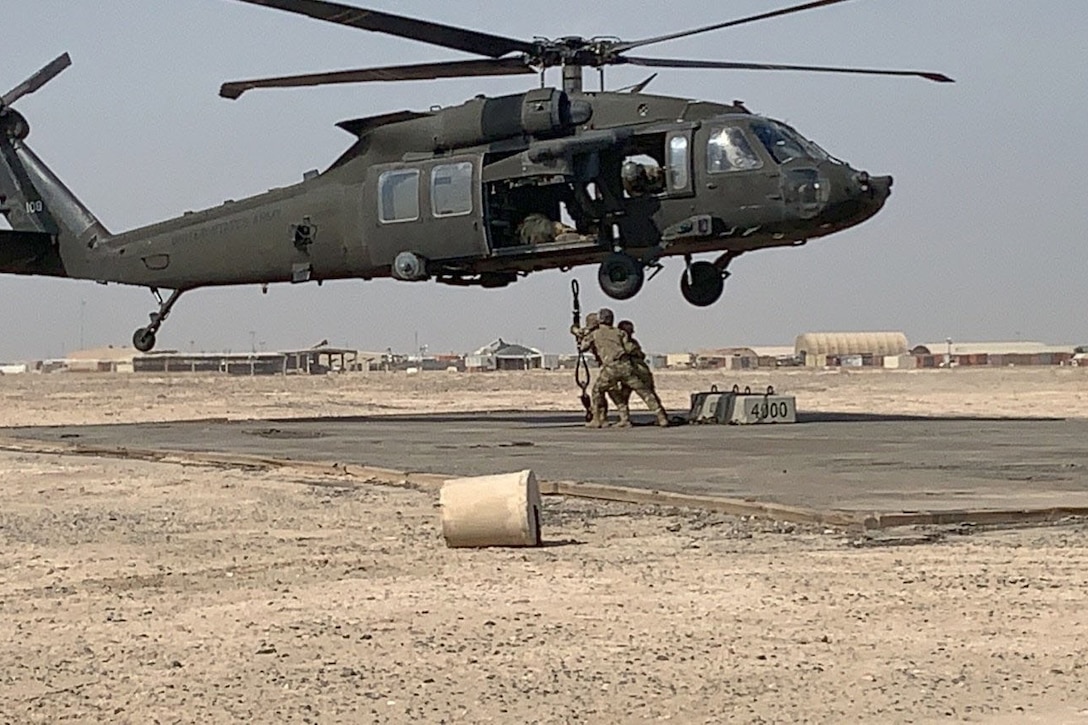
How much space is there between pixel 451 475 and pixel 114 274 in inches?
542

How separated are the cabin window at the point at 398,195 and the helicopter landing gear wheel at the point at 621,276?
2.74m

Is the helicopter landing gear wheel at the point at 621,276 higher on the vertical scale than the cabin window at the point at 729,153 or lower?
lower

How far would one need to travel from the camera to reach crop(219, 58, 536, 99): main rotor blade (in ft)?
62.5

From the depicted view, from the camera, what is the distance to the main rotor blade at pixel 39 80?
25391mm

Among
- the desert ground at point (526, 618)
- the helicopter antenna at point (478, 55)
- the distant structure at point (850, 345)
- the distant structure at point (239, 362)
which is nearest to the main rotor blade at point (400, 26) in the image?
the helicopter antenna at point (478, 55)

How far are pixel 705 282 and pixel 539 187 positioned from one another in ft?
8.48

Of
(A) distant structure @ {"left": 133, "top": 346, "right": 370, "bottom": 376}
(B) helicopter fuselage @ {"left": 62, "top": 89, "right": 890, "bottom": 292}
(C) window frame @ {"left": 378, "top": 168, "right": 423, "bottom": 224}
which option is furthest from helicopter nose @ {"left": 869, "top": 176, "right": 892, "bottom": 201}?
(A) distant structure @ {"left": 133, "top": 346, "right": 370, "bottom": 376}

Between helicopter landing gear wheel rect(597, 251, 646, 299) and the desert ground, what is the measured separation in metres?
9.05

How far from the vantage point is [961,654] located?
5605mm

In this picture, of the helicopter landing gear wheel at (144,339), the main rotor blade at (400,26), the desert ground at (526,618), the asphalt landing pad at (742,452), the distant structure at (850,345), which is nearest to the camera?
the desert ground at (526,618)

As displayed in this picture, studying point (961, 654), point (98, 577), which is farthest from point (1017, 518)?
point (98, 577)

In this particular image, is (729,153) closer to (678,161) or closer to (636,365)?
(678,161)

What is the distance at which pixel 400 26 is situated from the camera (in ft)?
58.4

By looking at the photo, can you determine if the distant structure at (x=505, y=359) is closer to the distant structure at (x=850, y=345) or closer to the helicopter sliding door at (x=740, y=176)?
the distant structure at (x=850, y=345)
